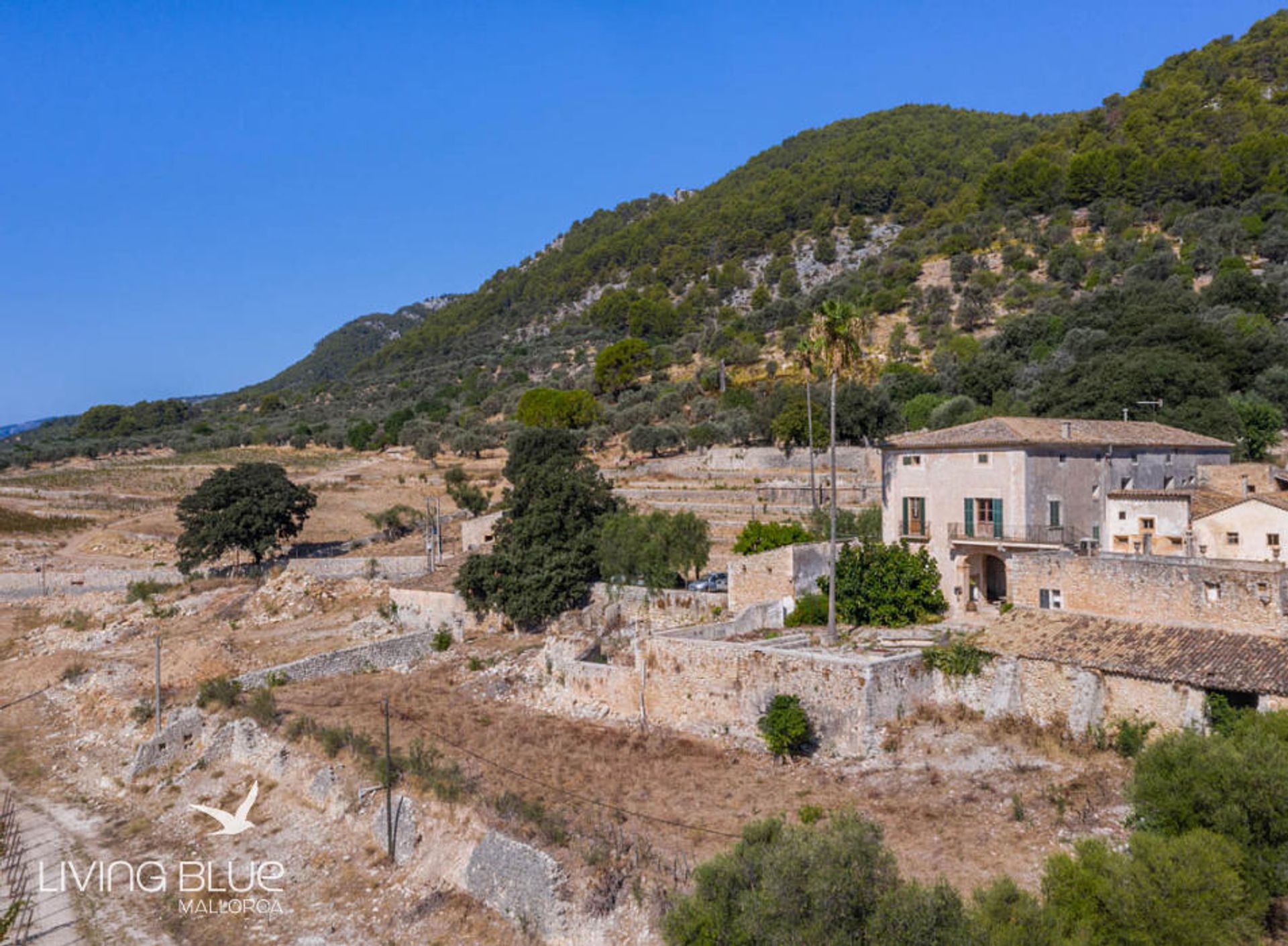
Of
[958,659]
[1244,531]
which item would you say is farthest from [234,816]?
[1244,531]

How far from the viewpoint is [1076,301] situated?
229 ft

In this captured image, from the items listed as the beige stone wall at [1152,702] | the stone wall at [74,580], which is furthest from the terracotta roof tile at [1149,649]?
the stone wall at [74,580]

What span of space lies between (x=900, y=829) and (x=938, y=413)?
41.8 m

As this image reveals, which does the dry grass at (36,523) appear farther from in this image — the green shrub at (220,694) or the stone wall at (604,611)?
the green shrub at (220,694)

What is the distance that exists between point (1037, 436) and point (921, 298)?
218 ft

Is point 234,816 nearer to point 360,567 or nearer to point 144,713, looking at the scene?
point 144,713

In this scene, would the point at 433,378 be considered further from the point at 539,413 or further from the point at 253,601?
the point at 253,601

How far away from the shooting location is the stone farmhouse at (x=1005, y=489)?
1013 inches

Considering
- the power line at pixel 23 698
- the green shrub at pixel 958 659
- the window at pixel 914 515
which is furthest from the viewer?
the power line at pixel 23 698

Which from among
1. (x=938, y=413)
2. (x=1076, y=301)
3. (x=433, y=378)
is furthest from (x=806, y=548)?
(x=433, y=378)

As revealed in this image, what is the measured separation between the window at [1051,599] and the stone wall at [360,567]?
94.2 feet

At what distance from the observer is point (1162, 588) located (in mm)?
19156

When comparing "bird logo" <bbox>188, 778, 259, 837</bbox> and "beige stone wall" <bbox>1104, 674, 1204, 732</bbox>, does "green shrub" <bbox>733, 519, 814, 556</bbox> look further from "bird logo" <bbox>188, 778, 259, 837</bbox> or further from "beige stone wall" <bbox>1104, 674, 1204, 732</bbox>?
"bird logo" <bbox>188, 778, 259, 837</bbox>

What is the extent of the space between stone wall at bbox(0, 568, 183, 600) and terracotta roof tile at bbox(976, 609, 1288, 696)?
41.2 meters
